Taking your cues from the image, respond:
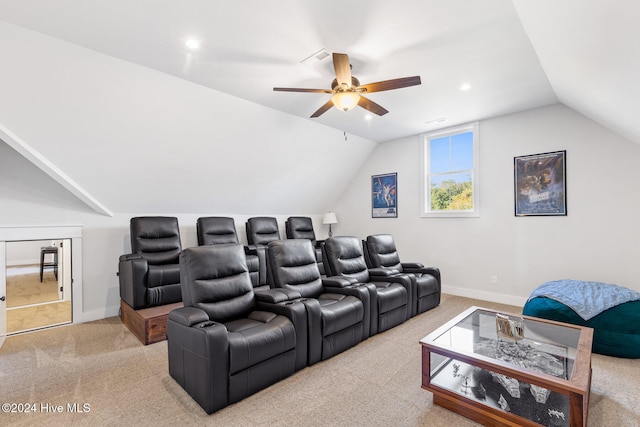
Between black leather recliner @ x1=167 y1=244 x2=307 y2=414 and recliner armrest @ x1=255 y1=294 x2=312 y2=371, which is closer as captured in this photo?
black leather recliner @ x1=167 y1=244 x2=307 y2=414

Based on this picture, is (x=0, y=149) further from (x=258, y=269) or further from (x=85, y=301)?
(x=258, y=269)

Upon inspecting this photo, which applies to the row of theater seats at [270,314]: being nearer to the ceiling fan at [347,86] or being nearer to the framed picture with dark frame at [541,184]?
the ceiling fan at [347,86]

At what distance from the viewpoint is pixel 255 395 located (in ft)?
7.36

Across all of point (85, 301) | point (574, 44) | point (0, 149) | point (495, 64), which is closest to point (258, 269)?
point (85, 301)

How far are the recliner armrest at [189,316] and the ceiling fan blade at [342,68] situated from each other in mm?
2279

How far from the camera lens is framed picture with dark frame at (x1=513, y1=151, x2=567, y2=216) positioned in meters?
4.16

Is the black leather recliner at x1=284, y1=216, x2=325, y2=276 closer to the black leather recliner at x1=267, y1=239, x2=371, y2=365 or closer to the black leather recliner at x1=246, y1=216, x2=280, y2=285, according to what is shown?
the black leather recliner at x1=246, y1=216, x2=280, y2=285

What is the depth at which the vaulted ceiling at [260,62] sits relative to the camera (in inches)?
87.3

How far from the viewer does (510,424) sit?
1.83m

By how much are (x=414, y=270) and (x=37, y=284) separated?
19.3 ft

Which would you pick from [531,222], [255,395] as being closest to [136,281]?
[255,395]

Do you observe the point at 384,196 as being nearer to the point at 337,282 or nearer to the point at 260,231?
the point at 260,231

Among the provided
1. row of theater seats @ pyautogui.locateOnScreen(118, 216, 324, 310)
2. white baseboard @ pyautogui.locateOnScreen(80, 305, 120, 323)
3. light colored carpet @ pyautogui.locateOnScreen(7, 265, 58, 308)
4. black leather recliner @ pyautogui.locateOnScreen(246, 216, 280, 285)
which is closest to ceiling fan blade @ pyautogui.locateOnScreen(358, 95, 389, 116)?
row of theater seats @ pyautogui.locateOnScreen(118, 216, 324, 310)

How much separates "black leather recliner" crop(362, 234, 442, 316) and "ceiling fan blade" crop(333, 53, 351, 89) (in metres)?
2.30
